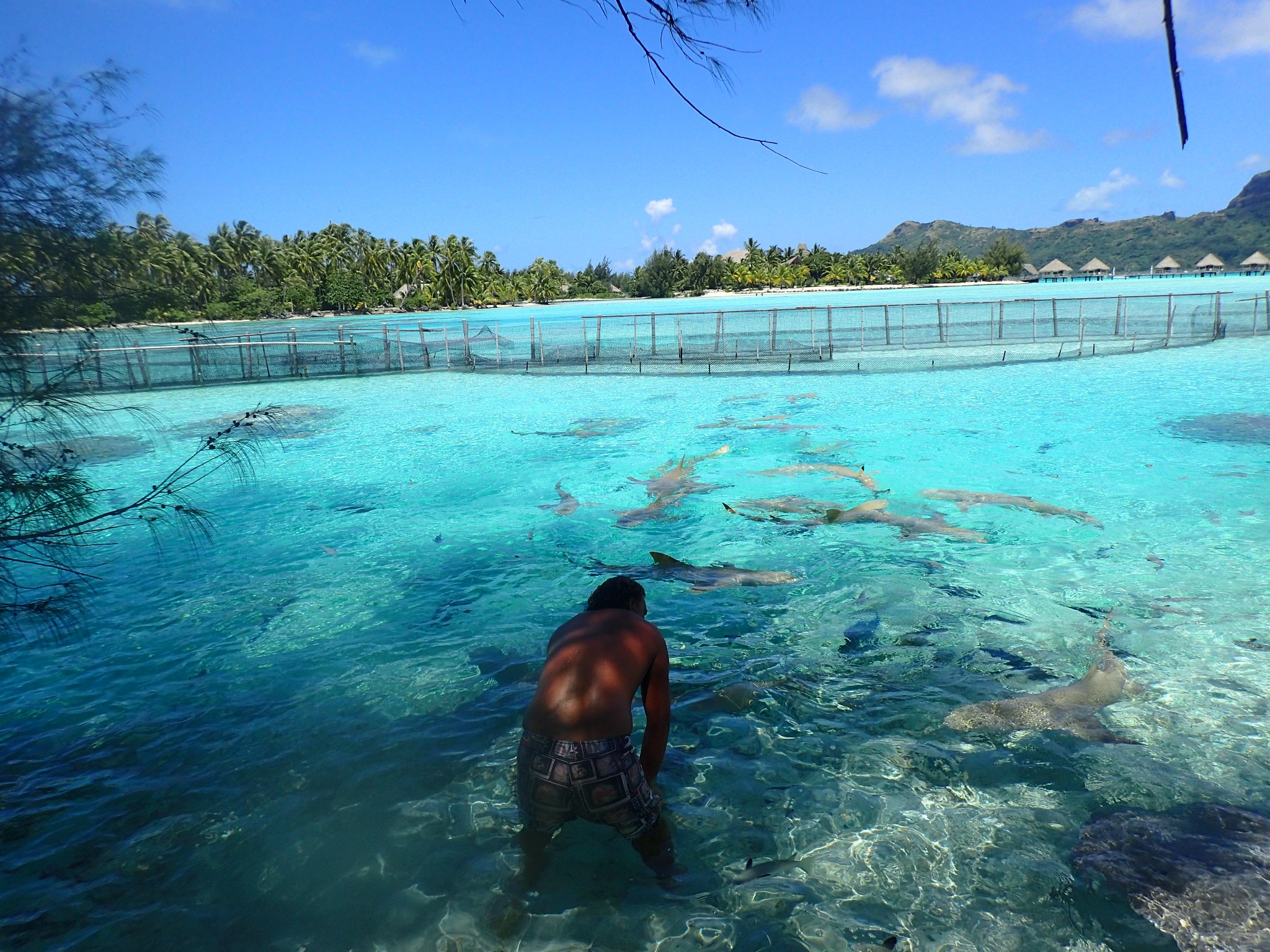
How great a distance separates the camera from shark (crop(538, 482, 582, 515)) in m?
9.79

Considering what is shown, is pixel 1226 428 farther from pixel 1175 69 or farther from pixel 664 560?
pixel 1175 69

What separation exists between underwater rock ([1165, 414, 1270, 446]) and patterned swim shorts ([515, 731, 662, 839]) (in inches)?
517

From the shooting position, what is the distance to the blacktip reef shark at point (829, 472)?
10523mm

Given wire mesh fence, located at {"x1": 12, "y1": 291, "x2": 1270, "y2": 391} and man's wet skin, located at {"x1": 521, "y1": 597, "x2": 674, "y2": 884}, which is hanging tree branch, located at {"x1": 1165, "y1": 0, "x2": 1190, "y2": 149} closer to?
man's wet skin, located at {"x1": 521, "y1": 597, "x2": 674, "y2": 884}

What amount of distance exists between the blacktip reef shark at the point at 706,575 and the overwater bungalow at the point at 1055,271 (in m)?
127

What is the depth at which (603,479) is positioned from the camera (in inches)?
455

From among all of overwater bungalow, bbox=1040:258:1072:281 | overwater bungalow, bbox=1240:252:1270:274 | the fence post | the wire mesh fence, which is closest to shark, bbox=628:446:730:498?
the wire mesh fence

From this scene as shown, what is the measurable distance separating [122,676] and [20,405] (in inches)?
129

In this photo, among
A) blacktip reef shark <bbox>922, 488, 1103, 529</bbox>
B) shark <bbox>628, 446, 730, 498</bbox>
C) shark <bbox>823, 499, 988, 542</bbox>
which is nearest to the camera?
shark <bbox>823, 499, 988, 542</bbox>

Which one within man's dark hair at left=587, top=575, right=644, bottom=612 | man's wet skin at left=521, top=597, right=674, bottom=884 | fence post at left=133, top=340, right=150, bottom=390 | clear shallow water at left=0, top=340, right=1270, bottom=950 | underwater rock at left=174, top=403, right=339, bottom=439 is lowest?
clear shallow water at left=0, top=340, right=1270, bottom=950

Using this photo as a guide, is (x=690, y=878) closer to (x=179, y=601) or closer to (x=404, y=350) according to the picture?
(x=179, y=601)

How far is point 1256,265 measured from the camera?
96.1m

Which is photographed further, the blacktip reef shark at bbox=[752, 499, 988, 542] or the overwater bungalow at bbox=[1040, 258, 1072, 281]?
the overwater bungalow at bbox=[1040, 258, 1072, 281]

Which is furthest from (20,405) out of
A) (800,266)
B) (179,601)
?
(800,266)
